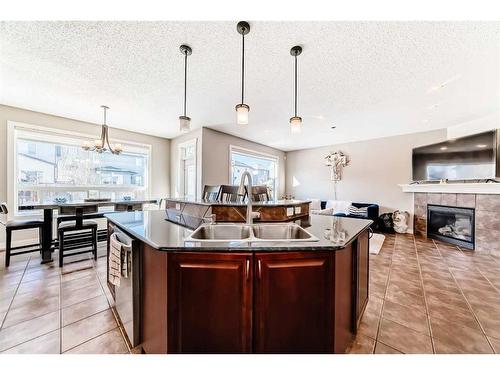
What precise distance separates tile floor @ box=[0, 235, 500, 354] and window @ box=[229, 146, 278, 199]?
3.20 meters

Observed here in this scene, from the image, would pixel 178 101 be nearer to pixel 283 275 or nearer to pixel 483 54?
pixel 283 275

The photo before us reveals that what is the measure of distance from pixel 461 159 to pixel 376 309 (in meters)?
3.81

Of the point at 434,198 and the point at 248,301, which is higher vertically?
the point at 434,198

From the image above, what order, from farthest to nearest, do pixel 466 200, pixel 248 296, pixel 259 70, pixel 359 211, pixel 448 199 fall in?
pixel 359 211
pixel 448 199
pixel 466 200
pixel 259 70
pixel 248 296

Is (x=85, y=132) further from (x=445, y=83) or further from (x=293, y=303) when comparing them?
(x=445, y=83)

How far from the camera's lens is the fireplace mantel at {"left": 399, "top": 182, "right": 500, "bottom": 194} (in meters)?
3.34

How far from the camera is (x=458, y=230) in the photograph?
392cm

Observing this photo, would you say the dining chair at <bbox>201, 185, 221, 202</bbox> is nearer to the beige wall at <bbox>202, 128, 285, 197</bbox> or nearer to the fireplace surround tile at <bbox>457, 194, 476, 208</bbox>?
the beige wall at <bbox>202, 128, 285, 197</bbox>

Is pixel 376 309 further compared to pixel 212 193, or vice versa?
pixel 212 193

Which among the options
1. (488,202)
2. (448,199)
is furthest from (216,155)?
(488,202)

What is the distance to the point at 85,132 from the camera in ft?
13.6

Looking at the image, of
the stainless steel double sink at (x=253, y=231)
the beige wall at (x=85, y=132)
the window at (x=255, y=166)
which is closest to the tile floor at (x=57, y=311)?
the stainless steel double sink at (x=253, y=231)

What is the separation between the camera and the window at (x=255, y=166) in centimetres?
532
